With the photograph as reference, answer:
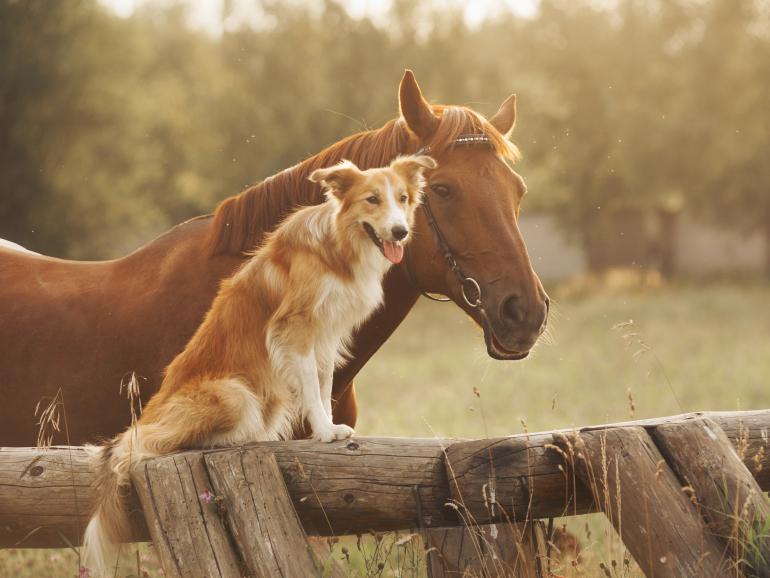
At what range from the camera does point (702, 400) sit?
13.7 m

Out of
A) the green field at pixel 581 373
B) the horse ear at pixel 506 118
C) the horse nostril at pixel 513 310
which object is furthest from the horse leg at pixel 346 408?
the green field at pixel 581 373

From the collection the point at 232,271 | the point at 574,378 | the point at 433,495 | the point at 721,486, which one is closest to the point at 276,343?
the point at 433,495

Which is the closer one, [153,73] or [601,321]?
[601,321]

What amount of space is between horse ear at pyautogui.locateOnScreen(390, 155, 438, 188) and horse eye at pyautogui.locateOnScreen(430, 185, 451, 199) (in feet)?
0.89

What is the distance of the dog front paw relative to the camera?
13.2ft

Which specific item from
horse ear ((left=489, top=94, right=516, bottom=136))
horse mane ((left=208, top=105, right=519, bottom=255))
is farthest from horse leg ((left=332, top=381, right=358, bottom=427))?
horse ear ((left=489, top=94, right=516, bottom=136))

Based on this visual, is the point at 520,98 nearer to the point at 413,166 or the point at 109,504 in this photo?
the point at 413,166

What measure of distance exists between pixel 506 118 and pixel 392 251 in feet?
5.08

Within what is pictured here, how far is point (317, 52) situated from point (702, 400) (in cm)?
2083

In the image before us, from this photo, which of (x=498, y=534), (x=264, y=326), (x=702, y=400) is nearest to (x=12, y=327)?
(x=264, y=326)

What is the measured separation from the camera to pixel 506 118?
5305 millimetres

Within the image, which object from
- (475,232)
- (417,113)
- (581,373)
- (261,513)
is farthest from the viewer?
(581,373)

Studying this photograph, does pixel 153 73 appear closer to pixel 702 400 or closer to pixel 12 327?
pixel 702 400

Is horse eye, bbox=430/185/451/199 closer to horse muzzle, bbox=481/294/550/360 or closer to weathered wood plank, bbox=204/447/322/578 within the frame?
horse muzzle, bbox=481/294/550/360
